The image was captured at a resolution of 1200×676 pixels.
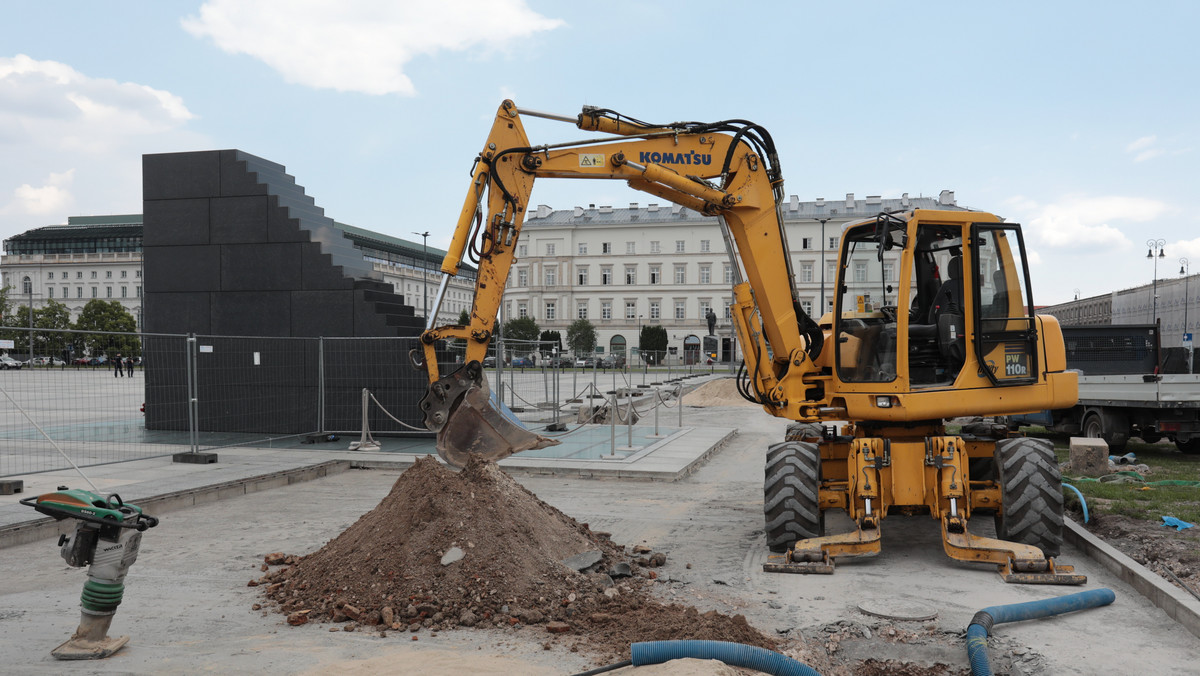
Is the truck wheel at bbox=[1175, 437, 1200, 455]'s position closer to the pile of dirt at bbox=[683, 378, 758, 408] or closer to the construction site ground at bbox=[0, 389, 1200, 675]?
the construction site ground at bbox=[0, 389, 1200, 675]

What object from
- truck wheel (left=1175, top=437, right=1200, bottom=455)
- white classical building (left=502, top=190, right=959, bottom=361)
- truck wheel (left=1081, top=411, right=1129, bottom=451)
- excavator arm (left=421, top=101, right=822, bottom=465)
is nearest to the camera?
excavator arm (left=421, top=101, right=822, bottom=465)

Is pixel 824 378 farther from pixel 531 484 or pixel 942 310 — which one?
pixel 531 484

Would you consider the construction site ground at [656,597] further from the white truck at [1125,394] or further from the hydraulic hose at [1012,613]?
the white truck at [1125,394]

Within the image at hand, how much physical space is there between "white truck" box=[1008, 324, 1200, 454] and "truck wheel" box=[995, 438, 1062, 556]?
15.6 ft

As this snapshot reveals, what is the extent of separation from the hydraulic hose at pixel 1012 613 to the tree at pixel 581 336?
8339cm

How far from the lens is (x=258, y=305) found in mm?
16094

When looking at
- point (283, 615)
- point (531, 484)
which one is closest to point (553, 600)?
point (283, 615)

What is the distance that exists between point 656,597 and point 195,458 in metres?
8.99

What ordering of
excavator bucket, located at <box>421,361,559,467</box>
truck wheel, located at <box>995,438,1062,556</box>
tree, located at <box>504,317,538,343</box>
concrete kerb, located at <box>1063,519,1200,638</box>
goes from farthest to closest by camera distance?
tree, located at <box>504,317,538,343</box>
excavator bucket, located at <box>421,361,559,467</box>
truck wheel, located at <box>995,438,1062,556</box>
concrete kerb, located at <box>1063,519,1200,638</box>

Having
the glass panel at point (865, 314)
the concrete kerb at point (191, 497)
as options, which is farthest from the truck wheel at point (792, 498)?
the concrete kerb at point (191, 497)

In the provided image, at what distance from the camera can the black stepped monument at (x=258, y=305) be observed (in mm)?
15266

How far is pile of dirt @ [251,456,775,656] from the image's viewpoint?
18.0ft

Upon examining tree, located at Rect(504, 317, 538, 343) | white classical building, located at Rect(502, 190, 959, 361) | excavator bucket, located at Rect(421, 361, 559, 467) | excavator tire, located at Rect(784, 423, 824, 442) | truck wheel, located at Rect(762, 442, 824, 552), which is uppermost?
white classical building, located at Rect(502, 190, 959, 361)

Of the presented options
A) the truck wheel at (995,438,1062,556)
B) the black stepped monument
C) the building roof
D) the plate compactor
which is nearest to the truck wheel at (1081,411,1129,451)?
the truck wheel at (995,438,1062,556)
